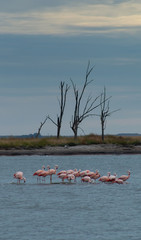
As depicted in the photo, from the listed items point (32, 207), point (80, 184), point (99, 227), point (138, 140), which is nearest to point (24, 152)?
point (138, 140)

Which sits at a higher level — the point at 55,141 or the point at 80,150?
the point at 55,141

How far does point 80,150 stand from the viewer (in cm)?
5506

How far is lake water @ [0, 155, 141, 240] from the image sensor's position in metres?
16.7

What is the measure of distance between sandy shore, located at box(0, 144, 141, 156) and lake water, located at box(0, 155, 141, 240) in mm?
21639

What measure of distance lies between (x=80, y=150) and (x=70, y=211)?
3422cm

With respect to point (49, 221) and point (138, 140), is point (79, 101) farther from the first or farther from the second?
point (49, 221)

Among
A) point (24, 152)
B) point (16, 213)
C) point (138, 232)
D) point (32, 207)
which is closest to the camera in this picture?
point (138, 232)

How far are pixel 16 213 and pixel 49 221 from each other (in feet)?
6.43

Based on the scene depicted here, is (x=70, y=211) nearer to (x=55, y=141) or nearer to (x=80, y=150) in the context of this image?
(x=80, y=150)

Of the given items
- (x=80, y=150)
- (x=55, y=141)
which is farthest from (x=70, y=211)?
(x=55, y=141)

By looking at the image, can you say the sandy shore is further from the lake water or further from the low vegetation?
the lake water

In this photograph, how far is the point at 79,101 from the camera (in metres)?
65.8

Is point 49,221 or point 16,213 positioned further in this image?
point 16,213

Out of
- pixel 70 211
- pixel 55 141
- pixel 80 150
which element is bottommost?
pixel 70 211
